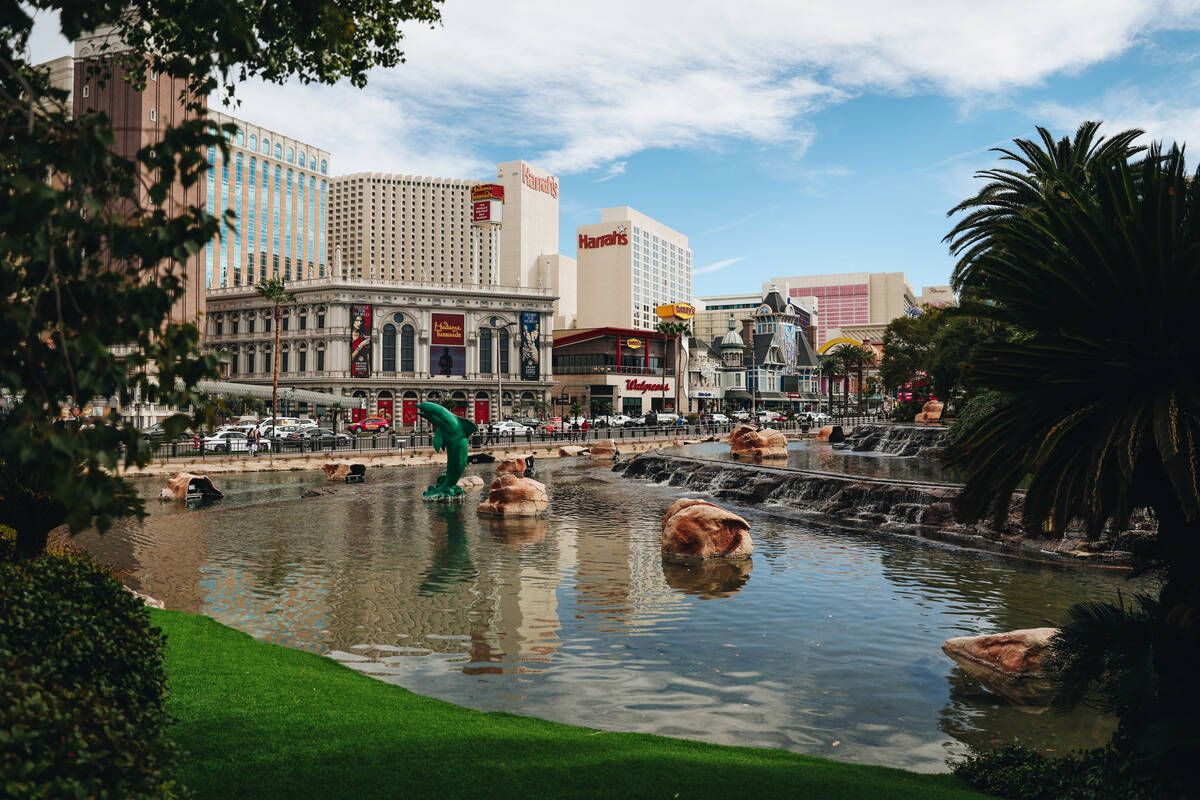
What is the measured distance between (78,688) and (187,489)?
108ft

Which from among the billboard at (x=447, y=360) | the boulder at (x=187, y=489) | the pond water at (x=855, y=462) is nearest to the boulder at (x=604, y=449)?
the pond water at (x=855, y=462)

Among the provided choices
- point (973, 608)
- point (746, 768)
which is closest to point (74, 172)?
point (746, 768)

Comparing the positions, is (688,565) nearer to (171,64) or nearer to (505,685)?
(505,685)

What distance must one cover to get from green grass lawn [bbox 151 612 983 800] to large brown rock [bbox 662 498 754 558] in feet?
42.0

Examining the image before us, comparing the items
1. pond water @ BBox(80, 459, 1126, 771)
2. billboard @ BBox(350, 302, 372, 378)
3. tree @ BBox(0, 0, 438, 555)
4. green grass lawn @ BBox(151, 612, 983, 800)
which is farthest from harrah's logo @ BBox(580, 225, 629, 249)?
tree @ BBox(0, 0, 438, 555)

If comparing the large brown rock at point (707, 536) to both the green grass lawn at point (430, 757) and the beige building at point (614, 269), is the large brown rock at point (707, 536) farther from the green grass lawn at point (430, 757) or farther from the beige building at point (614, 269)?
the beige building at point (614, 269)

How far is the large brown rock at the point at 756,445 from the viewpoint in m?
54.4

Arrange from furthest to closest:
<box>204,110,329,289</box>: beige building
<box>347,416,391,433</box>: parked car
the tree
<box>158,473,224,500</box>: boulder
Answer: <box>204,110,329,289</box>: beige building < <box>347,416,391,433</box>: parked car < <box>158,473,224,500</box>: boulder < the tree

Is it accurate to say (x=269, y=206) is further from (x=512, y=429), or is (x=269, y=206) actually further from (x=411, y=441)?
(x=411, y=441)

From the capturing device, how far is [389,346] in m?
106

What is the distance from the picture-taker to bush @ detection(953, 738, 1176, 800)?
242 inches

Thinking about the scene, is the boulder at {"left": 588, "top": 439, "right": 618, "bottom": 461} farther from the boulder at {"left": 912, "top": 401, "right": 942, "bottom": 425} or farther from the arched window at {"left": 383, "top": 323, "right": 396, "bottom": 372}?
the arched window at {"left": 383, "top": 323, "right": 396, "bottom": 372}

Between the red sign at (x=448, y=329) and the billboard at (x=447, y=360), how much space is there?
0.86 metres

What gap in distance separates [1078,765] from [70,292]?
849cm
